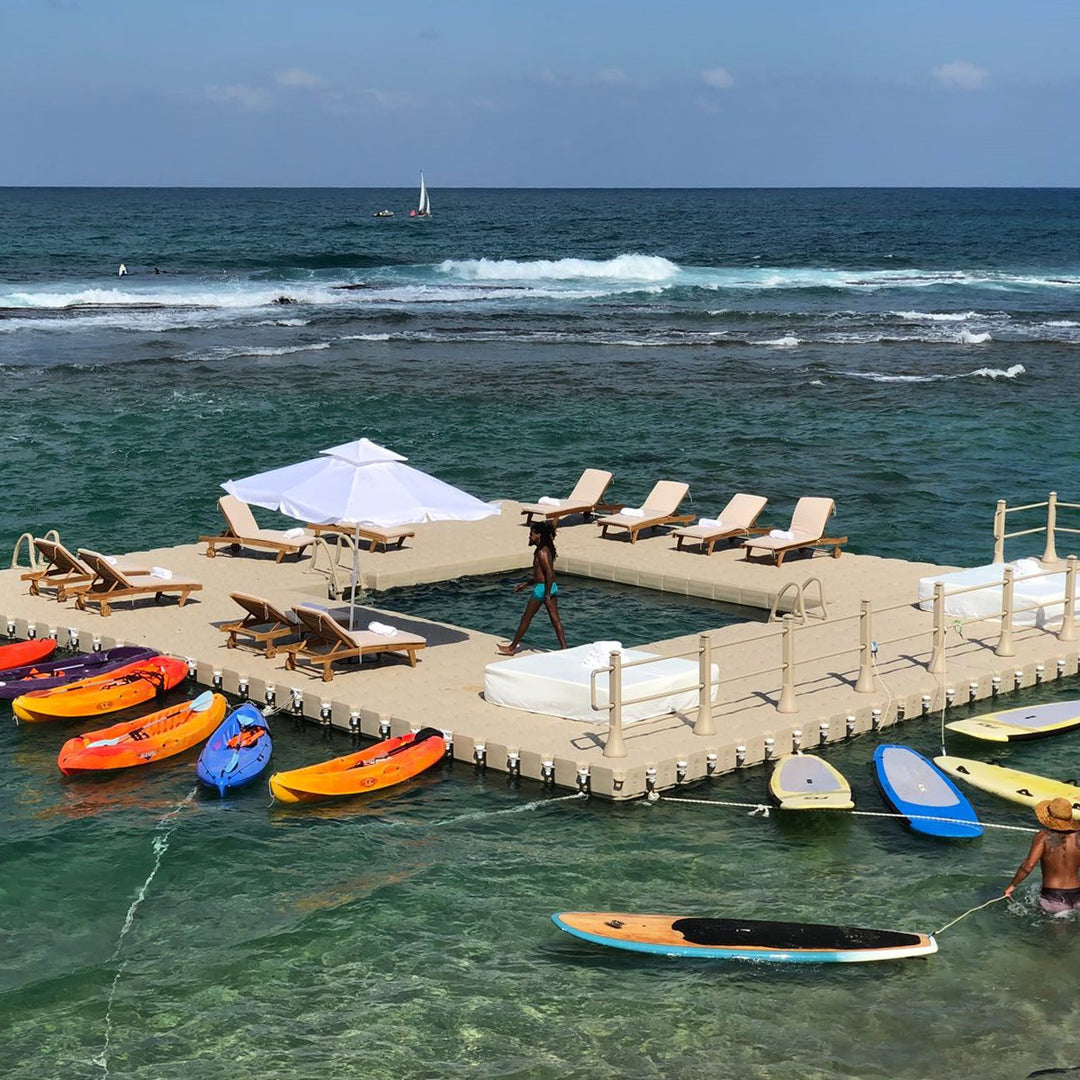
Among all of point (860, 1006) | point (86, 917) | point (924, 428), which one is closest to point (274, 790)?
point (86, 917)

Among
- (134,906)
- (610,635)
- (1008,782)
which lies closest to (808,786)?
(1008,782)

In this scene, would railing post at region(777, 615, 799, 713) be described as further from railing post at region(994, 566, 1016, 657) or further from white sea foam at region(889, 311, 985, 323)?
white sea foam at region(889, 311, 985, 323)

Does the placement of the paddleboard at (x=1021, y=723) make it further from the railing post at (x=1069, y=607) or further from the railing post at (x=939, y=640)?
the railing post at (x=1069, y=607)

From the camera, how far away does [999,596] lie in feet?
64.8

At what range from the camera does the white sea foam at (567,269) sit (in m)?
92.6

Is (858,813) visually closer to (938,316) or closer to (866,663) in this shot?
(866,663)

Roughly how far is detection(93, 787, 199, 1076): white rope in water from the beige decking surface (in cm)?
230

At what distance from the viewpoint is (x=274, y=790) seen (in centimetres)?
1579

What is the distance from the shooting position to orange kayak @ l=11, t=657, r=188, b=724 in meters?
Result: 18.1

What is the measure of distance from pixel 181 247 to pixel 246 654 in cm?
9382

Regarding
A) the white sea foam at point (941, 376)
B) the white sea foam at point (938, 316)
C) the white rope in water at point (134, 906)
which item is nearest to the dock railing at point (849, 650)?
the white rope in water at point (134, 906)

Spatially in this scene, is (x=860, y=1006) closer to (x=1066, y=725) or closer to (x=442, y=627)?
(x=1066, y=725)

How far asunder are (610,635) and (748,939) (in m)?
8.73

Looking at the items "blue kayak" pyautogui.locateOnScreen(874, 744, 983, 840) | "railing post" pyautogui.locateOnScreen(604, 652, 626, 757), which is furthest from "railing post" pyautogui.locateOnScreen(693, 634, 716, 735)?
"blue kayak" pyautogui.locateOnScreen(874, 744, 983, 840)
